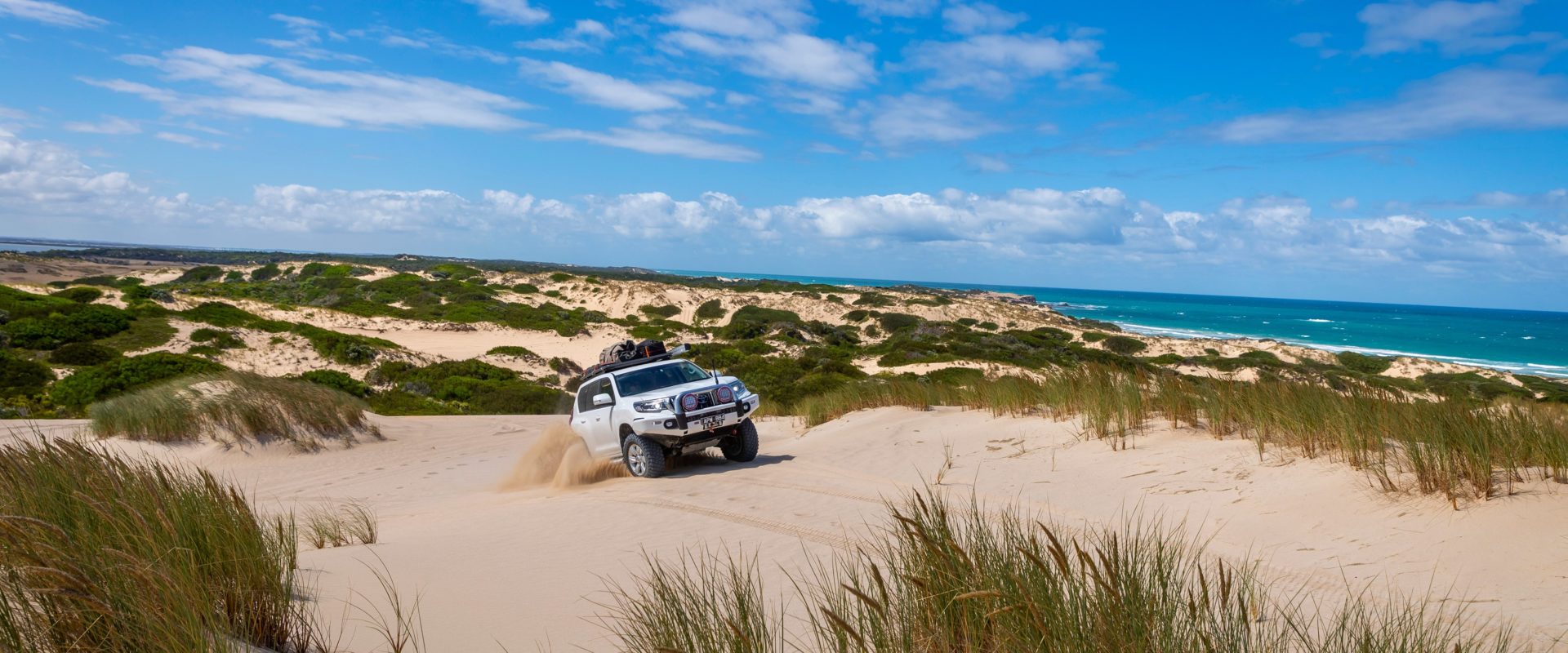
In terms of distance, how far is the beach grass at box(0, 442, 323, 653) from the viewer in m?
3.32

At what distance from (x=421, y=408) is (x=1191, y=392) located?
1953 cm

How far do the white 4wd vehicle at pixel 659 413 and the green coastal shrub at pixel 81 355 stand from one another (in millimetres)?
18121

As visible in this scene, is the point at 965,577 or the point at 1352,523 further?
the point at 1352,523

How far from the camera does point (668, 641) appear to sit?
11.2 feet

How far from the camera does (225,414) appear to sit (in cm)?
1509

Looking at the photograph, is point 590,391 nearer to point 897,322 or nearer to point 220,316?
point 220,316

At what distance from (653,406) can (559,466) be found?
7.84 feet

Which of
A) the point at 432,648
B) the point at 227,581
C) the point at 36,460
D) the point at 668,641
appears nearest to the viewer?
the point at 668,641

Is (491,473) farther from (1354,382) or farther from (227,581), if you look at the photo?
→ (1354,382)

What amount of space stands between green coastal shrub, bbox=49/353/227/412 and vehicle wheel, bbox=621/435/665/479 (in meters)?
13.1

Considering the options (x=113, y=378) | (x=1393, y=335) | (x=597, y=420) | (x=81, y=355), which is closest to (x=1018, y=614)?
(x=597, y=420)

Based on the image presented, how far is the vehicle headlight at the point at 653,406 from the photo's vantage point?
11.9 meters

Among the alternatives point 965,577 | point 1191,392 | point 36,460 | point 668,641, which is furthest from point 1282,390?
point 36,460

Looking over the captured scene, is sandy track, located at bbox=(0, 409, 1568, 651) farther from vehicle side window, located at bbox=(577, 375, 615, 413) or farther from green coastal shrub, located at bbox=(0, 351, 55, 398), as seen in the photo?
green coastal shrub, located at bbox=(0, 351, 55, 398)
